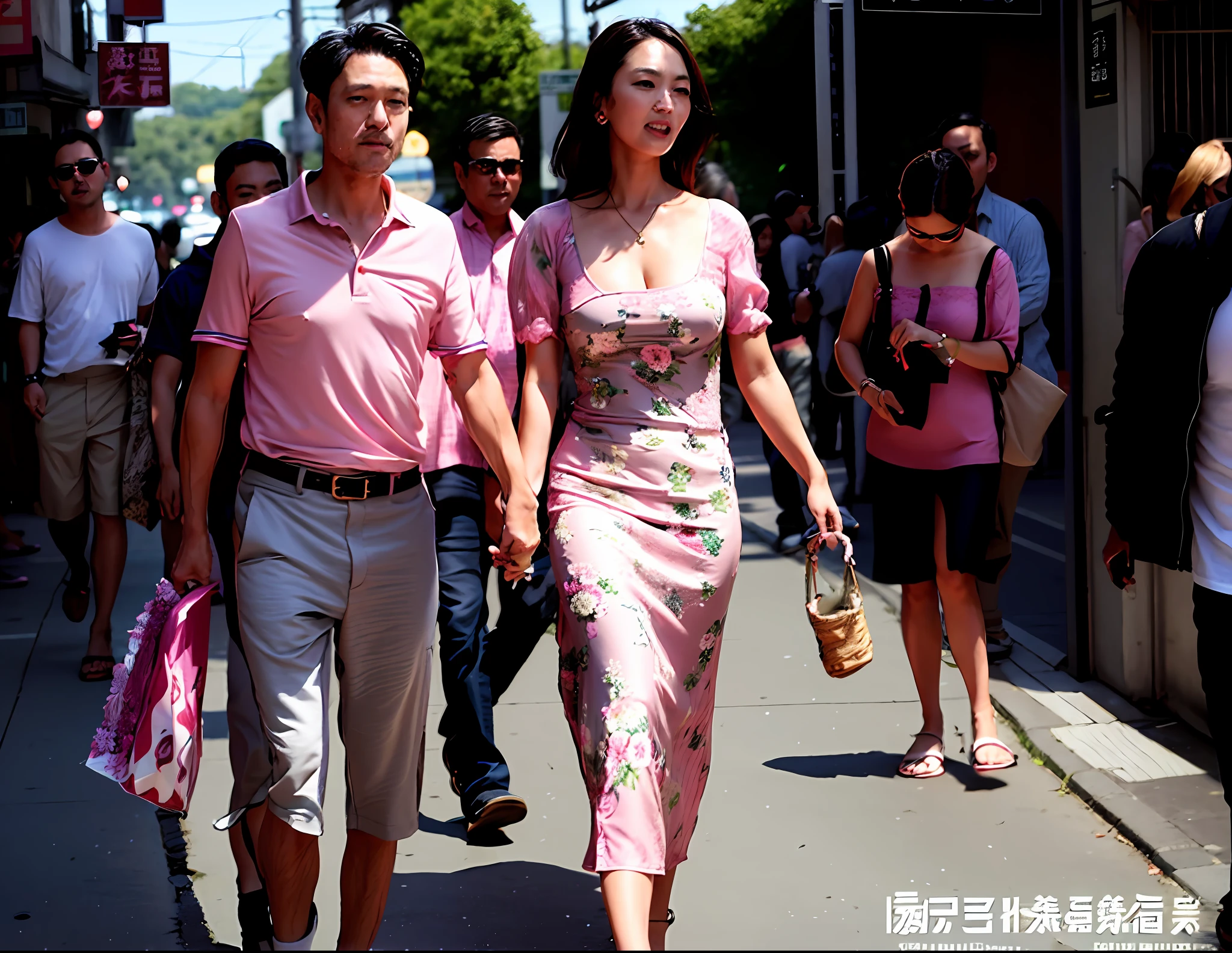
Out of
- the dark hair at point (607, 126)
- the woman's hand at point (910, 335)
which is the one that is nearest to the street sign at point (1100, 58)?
the woman's hand at point (910, 335)

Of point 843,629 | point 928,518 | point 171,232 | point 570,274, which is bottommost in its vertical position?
point 843,629

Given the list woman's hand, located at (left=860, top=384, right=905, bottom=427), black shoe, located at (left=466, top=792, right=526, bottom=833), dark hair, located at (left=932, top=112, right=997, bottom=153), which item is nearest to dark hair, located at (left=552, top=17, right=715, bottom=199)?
woman's hand, located at (left=860, top=384, right=905, bottom=427)

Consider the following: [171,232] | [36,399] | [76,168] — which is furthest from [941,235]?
[171,232]

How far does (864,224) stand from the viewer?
9.47 meters

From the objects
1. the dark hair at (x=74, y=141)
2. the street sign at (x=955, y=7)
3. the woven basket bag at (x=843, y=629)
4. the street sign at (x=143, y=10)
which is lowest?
the woven basket bag at (x=843, y=629)

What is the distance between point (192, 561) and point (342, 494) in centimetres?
38

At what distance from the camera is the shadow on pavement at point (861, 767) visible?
5469 millimetres

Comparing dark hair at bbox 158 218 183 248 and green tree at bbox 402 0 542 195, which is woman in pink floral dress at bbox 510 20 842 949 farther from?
green tree at bbox 402 0 542 195

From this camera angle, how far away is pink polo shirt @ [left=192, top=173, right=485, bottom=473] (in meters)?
3.67

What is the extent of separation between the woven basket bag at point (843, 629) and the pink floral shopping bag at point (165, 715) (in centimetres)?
160

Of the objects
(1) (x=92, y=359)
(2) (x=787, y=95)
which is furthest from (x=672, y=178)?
(2) (x=787, y=95)

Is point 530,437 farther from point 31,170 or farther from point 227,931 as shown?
point 31,170

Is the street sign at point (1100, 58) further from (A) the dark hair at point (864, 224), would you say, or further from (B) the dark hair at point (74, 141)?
(B) the dark hair at point (74, 141)

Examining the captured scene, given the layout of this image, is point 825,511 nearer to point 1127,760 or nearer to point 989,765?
point 989,765
